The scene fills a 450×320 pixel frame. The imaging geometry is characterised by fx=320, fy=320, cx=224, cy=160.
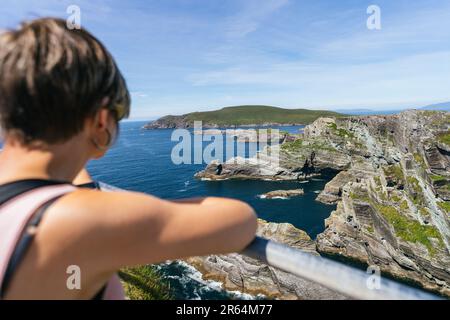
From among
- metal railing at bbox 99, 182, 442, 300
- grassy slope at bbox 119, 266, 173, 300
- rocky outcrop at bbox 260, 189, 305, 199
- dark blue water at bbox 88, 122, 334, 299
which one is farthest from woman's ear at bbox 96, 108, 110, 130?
rocky outcrop at bbox 260, 189, 305, 199

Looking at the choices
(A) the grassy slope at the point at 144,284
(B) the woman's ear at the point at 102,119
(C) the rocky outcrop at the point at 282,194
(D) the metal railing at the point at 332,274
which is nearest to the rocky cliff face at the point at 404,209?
(C) the rocky outcrop at the point at 282,194

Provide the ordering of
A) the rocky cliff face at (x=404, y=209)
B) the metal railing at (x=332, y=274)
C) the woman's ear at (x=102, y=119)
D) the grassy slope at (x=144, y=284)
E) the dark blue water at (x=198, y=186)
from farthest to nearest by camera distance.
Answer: the dark blue water at (x=198, y=186) < the rocky cliff face at (x=404, y=209) < the grassy slope at (x=144, y=284) < the metal railing at (x=332, y=274) < the woman's ear at (x=102, y=119)

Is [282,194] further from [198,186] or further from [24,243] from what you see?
[24,243]

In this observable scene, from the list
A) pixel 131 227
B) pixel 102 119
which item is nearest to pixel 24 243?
pixel 131 227

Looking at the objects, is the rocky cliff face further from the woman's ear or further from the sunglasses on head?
the woman's ear

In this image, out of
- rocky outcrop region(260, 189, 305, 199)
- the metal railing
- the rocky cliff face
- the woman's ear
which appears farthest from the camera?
rocky outcrop region(260, 189, 305, 199)

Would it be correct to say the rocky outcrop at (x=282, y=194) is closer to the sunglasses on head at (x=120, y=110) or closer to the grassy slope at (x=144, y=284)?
the grassy slope at (x=144, y=284)

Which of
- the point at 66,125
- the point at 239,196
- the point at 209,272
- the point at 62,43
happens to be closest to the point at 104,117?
the point at 66,125
